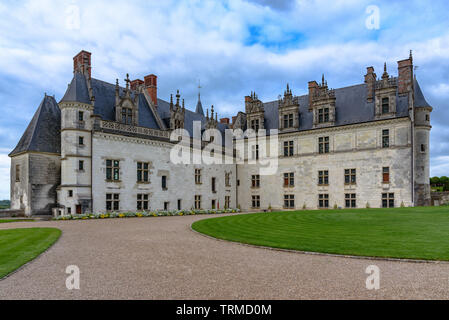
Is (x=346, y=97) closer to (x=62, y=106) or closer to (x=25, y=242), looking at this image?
(x=62, y=106)

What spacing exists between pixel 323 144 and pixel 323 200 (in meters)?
5.78

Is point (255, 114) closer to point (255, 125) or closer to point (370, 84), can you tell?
point (255, 125)

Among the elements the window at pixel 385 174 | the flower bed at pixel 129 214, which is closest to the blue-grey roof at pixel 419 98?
the window at pixel 385 174

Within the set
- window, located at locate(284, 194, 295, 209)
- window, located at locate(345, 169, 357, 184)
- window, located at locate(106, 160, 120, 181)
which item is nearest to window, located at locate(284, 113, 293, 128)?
window, located at locate(284, 194, 295, 209)

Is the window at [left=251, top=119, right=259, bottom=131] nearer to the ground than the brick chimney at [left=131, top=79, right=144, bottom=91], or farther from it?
nearer to the ground

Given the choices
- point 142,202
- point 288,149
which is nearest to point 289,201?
point 288,149

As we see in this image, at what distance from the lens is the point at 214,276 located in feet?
24.0

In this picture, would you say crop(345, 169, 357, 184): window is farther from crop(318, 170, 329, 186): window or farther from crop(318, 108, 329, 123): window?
crop(318, 108, 329, 123): window

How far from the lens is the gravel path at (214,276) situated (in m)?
6.10

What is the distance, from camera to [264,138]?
120 ft

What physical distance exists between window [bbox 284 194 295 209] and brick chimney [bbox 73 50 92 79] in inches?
904

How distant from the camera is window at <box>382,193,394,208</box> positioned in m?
29.0

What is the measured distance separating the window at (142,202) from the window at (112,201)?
1939 mm
